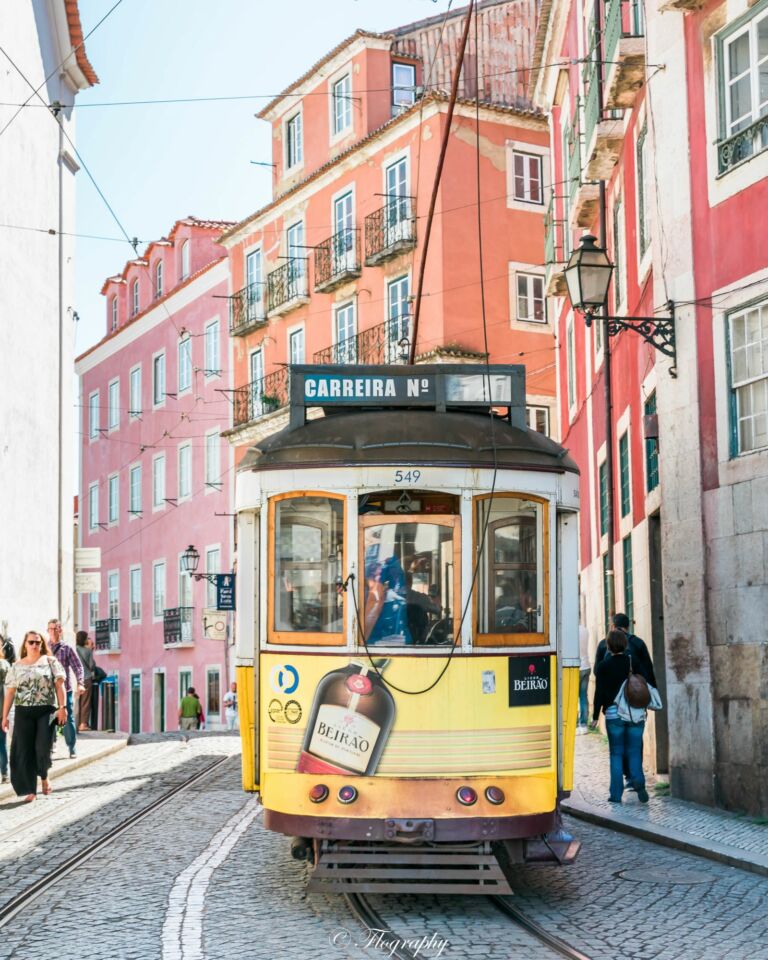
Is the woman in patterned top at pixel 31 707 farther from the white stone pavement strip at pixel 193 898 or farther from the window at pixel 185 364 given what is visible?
the window at pixel 185 364

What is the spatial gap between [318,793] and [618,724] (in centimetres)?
569

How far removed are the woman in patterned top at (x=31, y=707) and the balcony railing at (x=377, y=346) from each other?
1755 cm

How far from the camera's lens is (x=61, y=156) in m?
27.5

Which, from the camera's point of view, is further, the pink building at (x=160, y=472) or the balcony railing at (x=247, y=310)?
the pink building at (x=160, y=472)

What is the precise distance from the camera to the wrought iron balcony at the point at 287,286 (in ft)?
122

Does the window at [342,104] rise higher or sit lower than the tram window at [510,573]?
higher

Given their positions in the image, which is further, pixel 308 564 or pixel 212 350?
pixel 212 350

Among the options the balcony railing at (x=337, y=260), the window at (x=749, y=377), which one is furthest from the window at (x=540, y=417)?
the window at (x=749, y=377)

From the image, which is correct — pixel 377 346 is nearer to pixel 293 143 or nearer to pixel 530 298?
pixel 530 298

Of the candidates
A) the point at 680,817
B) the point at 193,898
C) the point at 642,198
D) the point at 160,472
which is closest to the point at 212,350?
the point at 160,472

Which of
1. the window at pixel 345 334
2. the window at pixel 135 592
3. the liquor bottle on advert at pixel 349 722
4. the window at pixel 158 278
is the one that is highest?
the window at pixel 158 278

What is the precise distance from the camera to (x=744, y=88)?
1344 cm

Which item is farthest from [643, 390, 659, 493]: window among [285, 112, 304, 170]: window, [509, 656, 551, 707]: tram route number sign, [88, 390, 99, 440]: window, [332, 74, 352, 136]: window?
[88, 390, 99, 440]: window

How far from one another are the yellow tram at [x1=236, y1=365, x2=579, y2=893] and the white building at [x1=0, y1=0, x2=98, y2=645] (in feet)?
49.2
